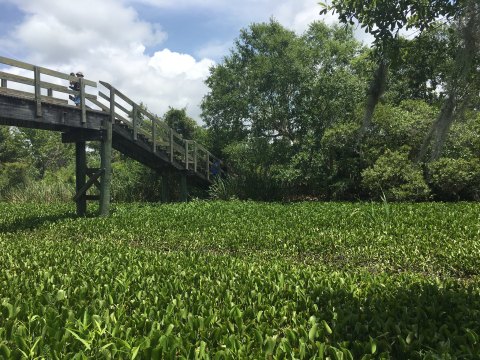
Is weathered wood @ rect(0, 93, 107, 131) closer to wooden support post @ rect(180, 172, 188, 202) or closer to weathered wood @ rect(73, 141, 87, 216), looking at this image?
weathered wood @ rect(73, 141, 87, 216)

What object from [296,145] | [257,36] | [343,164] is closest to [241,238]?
[343,164]

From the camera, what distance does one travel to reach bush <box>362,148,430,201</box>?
1759 cm

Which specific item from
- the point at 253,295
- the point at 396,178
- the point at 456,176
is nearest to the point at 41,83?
the point at 253,295

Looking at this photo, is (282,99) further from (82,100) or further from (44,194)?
(44,194)

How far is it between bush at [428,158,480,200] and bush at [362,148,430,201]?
591 millimetres

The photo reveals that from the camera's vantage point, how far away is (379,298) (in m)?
4.82

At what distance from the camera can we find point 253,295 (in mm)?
4926

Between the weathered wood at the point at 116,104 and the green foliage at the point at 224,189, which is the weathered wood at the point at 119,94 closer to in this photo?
the weathered wood at the point at 116,104

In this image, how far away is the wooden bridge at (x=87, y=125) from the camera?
503 inches

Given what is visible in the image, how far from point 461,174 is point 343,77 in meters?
8.00

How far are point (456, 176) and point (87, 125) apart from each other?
14096mm

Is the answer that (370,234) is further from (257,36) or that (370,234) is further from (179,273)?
(257,36)

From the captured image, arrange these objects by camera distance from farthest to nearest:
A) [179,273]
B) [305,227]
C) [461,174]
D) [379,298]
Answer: [461,174] < [305,227] < [179,273] < [379,298]

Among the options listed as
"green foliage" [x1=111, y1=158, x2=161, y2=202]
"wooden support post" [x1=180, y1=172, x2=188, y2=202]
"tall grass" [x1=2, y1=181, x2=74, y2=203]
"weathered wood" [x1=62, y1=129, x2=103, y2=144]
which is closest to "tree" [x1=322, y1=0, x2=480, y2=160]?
"weathered wood" [x1=62, y1=129, x2=103, y2=144]
